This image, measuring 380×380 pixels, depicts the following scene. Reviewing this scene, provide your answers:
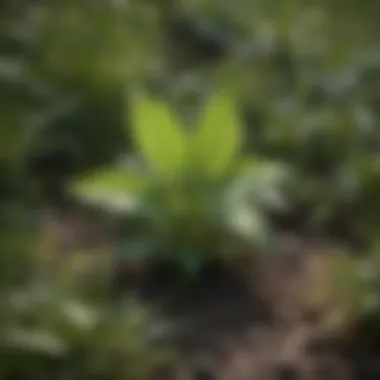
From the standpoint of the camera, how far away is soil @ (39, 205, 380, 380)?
1.29 metres

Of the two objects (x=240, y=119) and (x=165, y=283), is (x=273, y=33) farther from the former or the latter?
(x=165, y=283)

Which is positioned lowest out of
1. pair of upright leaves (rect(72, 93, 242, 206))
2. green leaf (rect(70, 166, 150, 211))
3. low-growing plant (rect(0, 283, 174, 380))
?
low-growing plant (rect(0, 283, 174, 380))

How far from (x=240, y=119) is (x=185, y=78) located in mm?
209

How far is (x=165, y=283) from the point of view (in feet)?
4.62

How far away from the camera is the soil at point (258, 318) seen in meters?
1.29

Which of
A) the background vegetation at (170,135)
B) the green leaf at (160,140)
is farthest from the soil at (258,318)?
the green leaf at (160,140)

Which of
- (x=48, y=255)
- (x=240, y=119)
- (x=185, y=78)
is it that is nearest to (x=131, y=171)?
(x=48, y=255)

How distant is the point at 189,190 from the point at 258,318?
24 cm

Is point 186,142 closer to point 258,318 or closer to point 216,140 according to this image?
point 216,140

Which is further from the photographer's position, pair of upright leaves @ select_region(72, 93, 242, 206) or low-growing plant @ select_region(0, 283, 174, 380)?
pair of upright leaves @ select_region(72, 93, 242, 206)

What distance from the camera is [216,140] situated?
4.94 feet

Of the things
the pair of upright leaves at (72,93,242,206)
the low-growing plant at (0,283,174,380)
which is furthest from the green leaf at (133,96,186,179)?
the low-growing plant at (0,283,174,380)

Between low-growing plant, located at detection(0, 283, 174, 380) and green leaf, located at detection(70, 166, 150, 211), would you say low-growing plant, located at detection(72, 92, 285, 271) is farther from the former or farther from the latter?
low-growing plant, located at detection(0, 283, 174, 380)

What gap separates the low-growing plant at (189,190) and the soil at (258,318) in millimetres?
41
